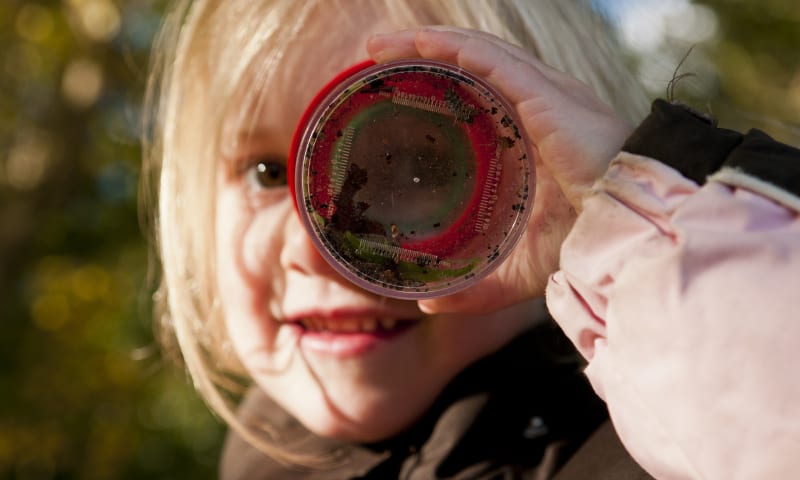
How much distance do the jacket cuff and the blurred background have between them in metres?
1.84

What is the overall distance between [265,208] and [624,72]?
47cm

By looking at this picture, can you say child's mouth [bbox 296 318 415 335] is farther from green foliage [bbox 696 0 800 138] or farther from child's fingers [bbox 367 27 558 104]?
green foliage [bbox 696 0 800 138]

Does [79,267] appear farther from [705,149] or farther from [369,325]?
[705,149]

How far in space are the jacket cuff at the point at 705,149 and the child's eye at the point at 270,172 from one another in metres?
0.43

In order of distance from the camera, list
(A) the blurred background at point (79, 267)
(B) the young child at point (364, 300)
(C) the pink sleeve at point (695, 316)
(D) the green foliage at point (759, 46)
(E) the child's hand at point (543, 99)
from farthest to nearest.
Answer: (D) the green foliage at point (759, 46), (A) the blurred background at point (79, 267), (B) the young child at point (364, 300), (E) the child's hand at point (543, 99), (C) the pink sleeve at point (695, 316)

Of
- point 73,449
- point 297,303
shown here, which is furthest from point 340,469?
point 73,449

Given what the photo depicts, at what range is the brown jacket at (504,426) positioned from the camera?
95 centimetres

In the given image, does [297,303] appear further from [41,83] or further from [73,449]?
[41,83]

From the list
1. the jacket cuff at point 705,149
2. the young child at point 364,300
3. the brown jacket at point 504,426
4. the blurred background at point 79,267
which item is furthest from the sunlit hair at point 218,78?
the blurred background at point 79,267

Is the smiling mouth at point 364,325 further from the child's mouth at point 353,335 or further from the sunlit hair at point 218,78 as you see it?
the sunlit hair at point 218,78

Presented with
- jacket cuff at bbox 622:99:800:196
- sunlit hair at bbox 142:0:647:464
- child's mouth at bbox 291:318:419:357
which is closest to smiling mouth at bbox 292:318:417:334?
child's mouth at bbox 291:318:419:357

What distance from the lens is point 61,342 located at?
8.36 feet

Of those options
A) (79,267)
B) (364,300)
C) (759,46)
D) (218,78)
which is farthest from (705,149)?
(759,46)

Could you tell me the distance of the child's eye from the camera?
0.97 meters
